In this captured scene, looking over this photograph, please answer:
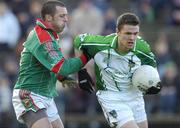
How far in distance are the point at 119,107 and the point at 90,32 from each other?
7.25m

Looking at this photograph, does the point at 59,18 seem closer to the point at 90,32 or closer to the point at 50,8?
the point at 50,8

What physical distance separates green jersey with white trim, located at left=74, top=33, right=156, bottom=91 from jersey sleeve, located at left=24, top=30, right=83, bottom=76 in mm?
675

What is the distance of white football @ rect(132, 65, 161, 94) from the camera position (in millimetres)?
10938

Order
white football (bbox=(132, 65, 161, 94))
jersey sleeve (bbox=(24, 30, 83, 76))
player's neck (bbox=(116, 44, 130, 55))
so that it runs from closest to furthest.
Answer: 1. jersey sleeve (bbox=(24, 30, 83, 76))
2. white football (bbox=(132, 65, 161, 94))
3. player's neck (bbox=(116, 44, 130, 55))

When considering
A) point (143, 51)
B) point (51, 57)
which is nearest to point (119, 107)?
point (143, 51)

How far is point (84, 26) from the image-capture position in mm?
18375

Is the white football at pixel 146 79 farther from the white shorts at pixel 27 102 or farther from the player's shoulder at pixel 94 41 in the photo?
the white shorts at pixel 27 102

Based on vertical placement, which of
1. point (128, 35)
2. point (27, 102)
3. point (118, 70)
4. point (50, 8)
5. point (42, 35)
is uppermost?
point (50, 8)

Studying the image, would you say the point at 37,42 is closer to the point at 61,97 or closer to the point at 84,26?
the point at 61,97

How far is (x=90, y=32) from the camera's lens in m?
18.3

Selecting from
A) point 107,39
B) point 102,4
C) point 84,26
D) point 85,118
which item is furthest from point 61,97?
point 107,39

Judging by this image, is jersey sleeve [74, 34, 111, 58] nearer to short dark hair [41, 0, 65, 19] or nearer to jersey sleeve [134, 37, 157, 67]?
jersey sleeve [134, 37, 157, 67]

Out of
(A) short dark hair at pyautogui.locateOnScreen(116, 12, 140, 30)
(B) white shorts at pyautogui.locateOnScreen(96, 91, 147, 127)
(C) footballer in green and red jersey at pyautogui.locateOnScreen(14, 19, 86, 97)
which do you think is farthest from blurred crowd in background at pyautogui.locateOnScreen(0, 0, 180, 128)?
(C) footballer in green and red jersey at pyautogui.locateOnScreen(14, 19, 86, 97)

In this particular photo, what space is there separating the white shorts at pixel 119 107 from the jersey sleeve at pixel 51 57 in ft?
3.00
